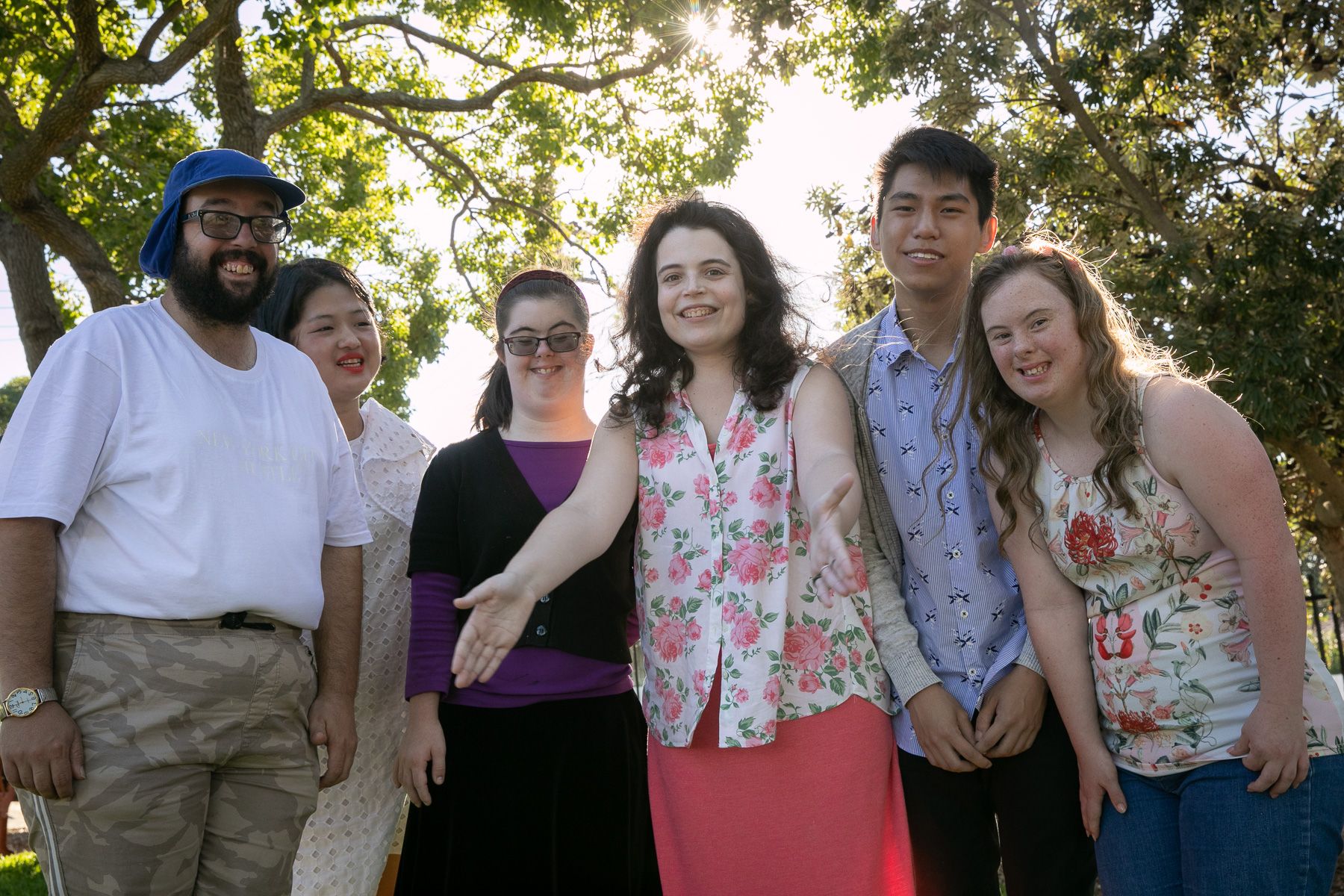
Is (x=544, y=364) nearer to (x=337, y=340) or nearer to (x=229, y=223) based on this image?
(x=337, y=340)

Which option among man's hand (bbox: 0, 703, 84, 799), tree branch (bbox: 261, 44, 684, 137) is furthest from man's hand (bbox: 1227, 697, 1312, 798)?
tree branch (bbox: 261, 44, 684, 137)

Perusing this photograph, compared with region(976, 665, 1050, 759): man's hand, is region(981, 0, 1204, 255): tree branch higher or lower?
higher

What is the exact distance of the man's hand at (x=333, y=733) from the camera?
9.93 feet

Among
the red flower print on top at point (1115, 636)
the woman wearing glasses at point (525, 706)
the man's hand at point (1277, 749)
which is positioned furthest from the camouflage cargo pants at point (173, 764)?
the man's hand at point (1277, 749)

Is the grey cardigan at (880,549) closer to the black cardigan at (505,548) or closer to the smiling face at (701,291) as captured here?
the smiling face at (701,291)

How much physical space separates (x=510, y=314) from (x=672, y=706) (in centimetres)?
142

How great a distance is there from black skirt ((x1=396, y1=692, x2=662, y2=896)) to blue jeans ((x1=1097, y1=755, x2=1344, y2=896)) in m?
1.35

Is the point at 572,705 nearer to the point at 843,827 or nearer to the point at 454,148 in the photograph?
the point at 843,827

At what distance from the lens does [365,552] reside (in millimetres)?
3619

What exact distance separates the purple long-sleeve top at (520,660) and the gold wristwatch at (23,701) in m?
0.99

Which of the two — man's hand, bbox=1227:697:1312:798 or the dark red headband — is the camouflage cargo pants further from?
man's hand, bbox=1227:697:1312:798

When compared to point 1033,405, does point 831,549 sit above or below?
below

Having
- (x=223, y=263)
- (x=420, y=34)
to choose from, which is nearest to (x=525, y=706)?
(x=223, y=263)

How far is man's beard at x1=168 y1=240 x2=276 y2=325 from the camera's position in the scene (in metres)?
2.96
